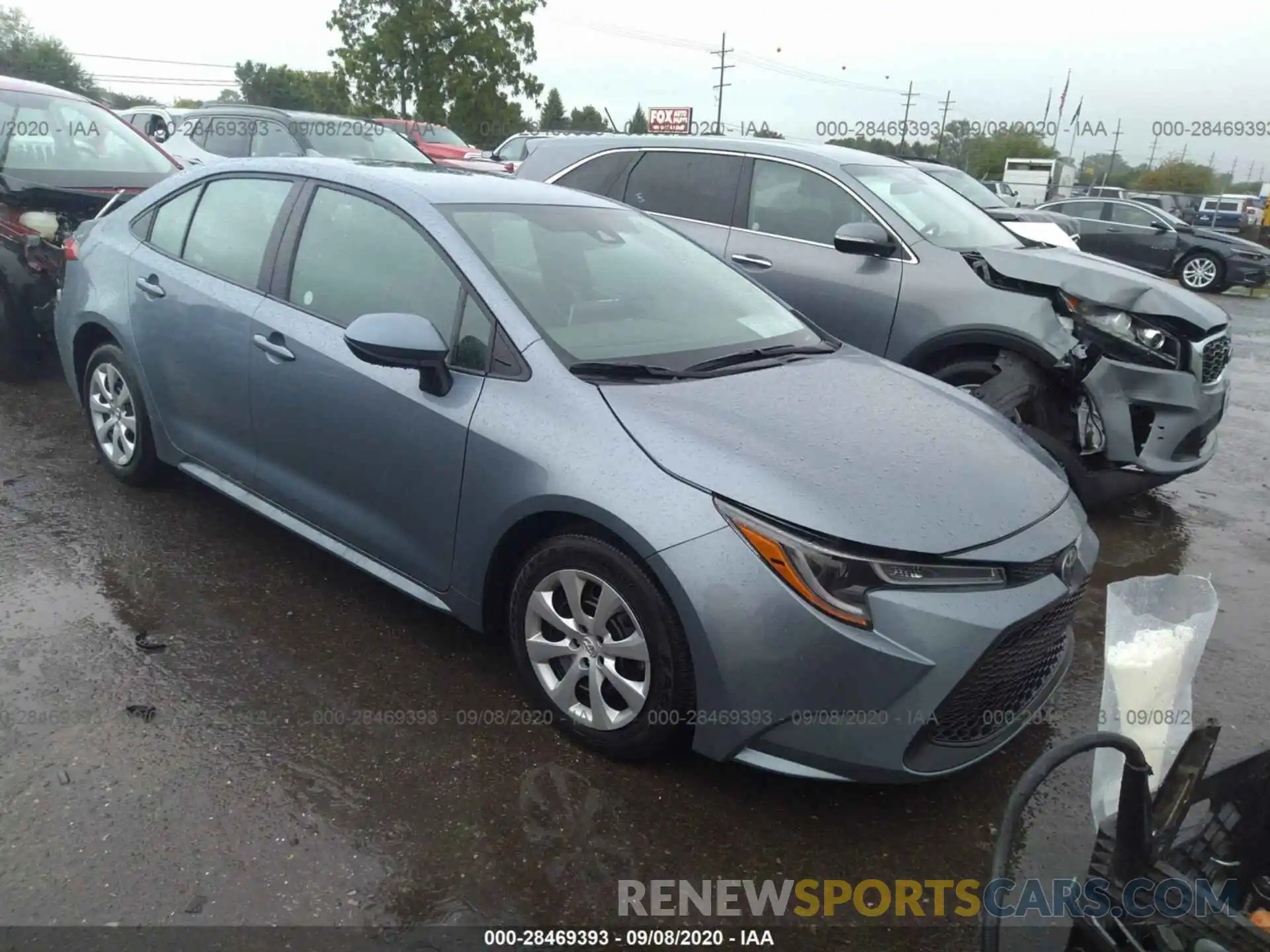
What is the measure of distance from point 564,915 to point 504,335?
169 cm

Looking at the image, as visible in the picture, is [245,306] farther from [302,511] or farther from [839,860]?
[839,860]

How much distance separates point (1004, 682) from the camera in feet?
8.36

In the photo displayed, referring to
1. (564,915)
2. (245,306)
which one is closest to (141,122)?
(245,306)

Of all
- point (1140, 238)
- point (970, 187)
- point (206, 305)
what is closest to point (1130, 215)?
point (1140, 238)

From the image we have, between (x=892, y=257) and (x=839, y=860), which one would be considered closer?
(x=839, y=860)

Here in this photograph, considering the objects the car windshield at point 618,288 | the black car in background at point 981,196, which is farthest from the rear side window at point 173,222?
the black car in background at point 981,196

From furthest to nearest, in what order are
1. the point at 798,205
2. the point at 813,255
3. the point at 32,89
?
1. the point at 32,89
2. the point at 798,205
3. the point at 813,255

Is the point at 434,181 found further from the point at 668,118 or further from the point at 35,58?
the point at 35,58

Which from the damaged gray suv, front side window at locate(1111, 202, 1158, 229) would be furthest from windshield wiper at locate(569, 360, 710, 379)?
front side window at locate(1111, 202, 1158, 229)

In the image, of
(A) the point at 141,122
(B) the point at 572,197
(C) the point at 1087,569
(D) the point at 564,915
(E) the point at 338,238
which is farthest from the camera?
(A) the point at 141,122

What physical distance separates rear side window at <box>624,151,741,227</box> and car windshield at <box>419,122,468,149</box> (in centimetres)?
1240

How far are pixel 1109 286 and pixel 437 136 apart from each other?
15.5 meters

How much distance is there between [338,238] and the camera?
11.6 feet

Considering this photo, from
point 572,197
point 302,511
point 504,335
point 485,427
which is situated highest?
point 572,197
